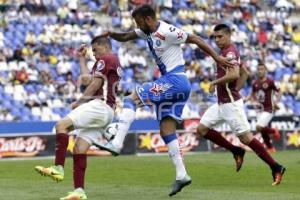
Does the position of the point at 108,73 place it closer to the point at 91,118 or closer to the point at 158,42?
the point at 91,118

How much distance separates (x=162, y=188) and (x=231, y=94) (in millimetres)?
2809

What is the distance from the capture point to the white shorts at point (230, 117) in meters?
14.6

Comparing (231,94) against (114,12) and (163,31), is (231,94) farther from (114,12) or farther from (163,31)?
(114,12)

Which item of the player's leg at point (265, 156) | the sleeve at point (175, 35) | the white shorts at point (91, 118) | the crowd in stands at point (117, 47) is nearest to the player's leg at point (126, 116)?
the white shorts at point (91, 118)

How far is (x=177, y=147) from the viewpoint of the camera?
11.9 metres

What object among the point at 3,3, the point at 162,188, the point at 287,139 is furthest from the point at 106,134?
the point at 3,3

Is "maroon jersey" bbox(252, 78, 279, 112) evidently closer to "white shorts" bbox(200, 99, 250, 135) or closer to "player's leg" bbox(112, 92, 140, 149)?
"white shorts" bbox(200, 99, 250, 135)

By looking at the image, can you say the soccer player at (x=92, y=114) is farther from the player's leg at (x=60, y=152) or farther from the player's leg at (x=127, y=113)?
the player's leg at (x=127, y=113)

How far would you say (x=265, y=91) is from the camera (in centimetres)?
2219

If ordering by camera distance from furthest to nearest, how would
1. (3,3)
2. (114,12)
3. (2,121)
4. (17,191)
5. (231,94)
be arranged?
(114,12), (3,3), (2,121), (231,94), (17,191)

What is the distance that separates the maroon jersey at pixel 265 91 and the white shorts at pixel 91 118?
11298 millimetres

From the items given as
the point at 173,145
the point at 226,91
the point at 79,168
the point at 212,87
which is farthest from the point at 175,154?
the point at 226,91

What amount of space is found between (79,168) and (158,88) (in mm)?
1703

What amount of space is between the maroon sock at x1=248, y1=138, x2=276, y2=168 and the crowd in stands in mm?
10495
